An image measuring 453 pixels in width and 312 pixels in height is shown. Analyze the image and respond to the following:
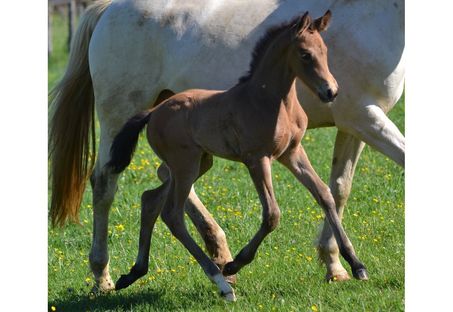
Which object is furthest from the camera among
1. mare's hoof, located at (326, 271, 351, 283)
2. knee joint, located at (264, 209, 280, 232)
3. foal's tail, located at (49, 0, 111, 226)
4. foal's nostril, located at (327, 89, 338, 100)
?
foal's tail, located at (49, 0, 111, 226)

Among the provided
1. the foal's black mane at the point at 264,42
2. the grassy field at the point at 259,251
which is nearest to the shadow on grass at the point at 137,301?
the grassy field at the point at 259,251

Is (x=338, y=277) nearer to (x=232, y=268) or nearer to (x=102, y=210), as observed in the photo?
(x=232, y=268)

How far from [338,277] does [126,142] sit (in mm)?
1649

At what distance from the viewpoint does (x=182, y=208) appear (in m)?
6.19

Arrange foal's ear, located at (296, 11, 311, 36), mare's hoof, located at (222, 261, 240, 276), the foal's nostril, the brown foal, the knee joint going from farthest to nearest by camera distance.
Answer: mare's hoof, located at (222, 261, 240, 276) < the knee joint < the brown foal < foal's ear, located at (296, 11, 311, 36) < the foal's nostril

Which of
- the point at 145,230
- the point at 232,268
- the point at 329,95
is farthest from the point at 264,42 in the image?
Result: the point at 145,230

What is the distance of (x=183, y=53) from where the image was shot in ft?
23.0

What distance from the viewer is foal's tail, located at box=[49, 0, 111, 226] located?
7379 mm

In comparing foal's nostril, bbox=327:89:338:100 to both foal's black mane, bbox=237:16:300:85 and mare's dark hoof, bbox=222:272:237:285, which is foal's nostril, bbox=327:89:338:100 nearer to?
foal's black mane, bbox=237:16:300:85

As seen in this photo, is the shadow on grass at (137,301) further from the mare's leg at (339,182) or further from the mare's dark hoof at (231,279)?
the mare's leg at (339,182)

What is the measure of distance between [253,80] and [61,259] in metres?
2.34

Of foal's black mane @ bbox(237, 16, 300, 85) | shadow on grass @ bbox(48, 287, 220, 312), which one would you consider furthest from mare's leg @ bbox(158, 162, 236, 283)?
foal's black mane @ bbox(237, 16, 300, 85)
